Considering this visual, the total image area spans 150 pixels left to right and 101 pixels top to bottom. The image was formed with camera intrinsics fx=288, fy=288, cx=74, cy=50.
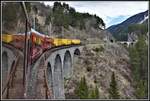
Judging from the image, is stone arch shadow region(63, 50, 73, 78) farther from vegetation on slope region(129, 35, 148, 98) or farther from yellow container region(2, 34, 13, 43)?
yellow container region(2, 34, 13, 43)

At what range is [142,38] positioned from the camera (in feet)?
10.8

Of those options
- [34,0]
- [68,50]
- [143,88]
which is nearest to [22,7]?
[34,0]

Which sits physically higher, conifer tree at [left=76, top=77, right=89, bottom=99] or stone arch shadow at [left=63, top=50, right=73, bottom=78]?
stone arch shadow at [left=63, top=50, right=73, bottom=78]

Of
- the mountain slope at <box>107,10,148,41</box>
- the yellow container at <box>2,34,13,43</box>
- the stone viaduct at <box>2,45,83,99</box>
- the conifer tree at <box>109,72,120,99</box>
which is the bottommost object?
the conifer tree at <box>109,72,120,99</box>

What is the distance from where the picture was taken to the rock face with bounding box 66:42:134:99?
376 centimetres

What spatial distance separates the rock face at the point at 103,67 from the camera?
12.3ft

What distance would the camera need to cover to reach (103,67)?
4.11 meters

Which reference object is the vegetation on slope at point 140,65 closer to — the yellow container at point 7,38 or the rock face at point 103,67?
the rock face at point 103,67

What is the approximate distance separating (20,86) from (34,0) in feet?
2.75

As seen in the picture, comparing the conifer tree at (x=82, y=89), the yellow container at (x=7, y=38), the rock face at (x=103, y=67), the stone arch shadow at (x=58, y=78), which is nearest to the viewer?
the yellow container at (x=7, y=38)

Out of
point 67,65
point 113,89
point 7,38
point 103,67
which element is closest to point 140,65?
point 113,89

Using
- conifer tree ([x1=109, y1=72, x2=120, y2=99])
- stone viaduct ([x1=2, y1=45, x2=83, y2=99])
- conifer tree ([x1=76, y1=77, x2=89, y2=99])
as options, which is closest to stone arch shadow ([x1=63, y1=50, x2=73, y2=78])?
stone viaduct ([x1=2, y1=45, x2=83, y2=99])

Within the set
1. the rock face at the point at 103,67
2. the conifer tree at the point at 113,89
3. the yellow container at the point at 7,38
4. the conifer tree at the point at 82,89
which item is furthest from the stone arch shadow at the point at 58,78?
the yellow container at the point at 7,38

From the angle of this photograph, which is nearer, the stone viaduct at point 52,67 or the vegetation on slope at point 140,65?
the stone viaduct at point 52,67
